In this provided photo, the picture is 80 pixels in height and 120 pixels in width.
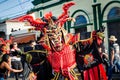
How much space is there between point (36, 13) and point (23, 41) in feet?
7.08

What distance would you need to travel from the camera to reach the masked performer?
21.7 feet

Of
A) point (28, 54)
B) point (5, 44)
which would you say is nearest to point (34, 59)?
point (28, 54)

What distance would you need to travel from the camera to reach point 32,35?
22.9m

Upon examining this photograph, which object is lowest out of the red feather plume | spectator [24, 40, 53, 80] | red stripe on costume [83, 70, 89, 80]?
red stripe on costume [83, 70, 89, 80]

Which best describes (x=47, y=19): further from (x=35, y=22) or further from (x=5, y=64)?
(x=5, y=64)

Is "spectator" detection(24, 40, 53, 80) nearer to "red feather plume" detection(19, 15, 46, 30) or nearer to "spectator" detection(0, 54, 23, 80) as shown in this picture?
"red feather plume" detection(19, 15, 46, 30)

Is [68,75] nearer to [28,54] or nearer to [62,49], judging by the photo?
[62,49]

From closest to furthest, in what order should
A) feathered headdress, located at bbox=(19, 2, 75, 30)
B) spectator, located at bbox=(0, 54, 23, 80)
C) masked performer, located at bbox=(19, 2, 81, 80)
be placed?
masked performer, located at bbox=(19, 2, 81, 80) → feathered headdress, located at bbox=(19, 2, 75, 30) → spectator, located at bbox=(0, 54, 23, 80)

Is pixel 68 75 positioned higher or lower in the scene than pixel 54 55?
lower

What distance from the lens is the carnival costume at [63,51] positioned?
260 inches

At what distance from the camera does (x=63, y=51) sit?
21.7 ft

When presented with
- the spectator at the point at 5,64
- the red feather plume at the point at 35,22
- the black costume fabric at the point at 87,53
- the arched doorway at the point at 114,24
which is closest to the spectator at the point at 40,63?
the red feather plume at the point at 35,22

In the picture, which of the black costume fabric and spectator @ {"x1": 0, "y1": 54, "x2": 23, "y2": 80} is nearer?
the black costume fabric

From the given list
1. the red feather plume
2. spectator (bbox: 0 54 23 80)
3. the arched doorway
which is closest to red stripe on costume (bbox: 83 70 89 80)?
the red feather plume
